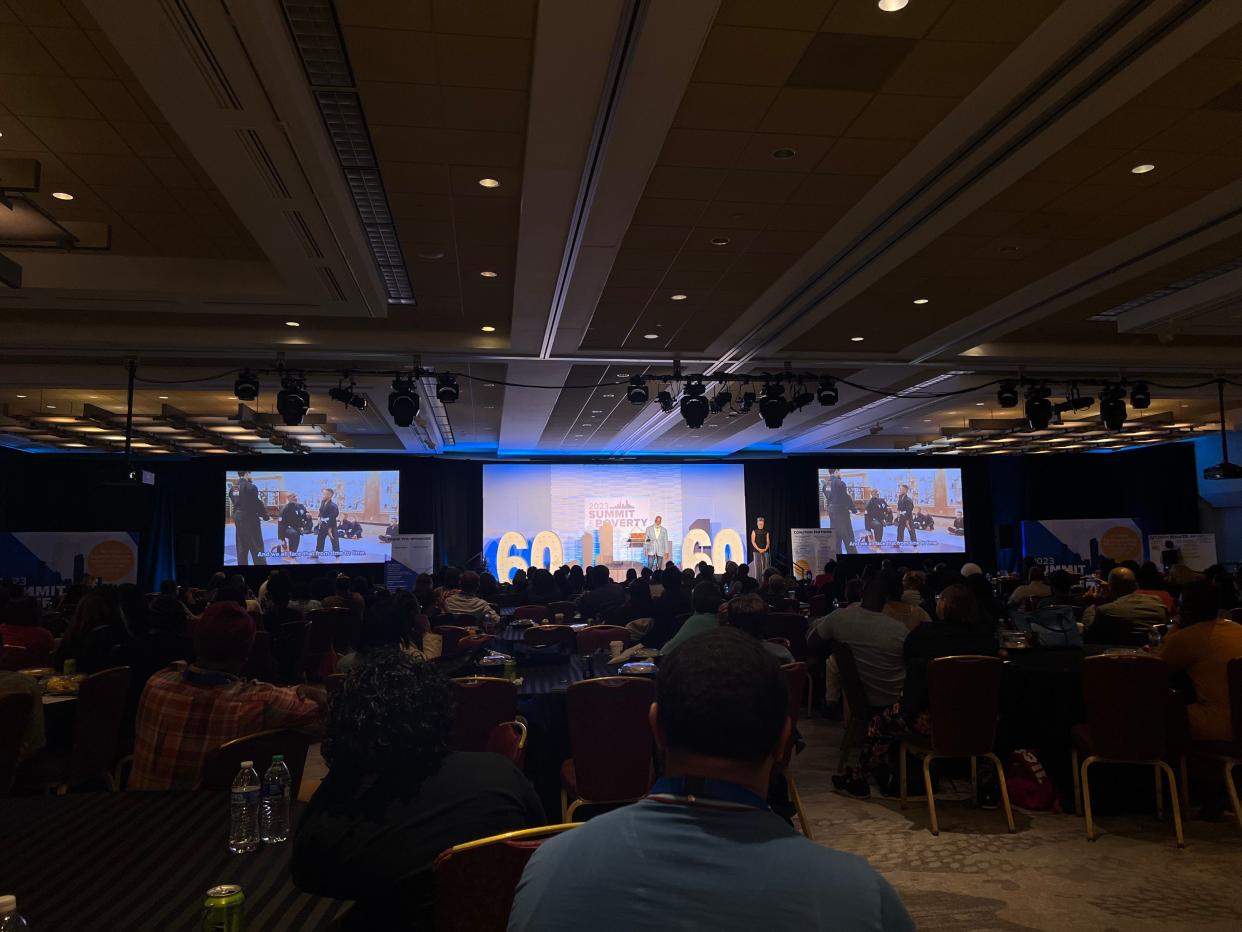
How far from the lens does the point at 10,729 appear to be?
3.53m

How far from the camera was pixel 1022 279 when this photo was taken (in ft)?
24.5

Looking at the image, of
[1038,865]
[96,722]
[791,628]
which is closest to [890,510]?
[791,628]

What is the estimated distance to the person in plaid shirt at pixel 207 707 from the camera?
113 inches

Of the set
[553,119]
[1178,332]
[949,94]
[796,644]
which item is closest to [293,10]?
[553,119]

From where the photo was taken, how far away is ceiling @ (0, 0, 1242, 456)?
3910 millimetres

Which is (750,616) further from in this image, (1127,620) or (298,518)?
(298,518)

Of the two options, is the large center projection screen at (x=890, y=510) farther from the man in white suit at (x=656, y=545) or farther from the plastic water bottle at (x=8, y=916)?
the plastic water bottle at (x=8, y=916)

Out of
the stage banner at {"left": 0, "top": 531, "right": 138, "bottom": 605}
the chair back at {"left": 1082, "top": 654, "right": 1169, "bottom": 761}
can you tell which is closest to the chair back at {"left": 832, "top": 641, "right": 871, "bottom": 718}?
the chair back at {"left": 1082, "top": 654, "right": 1169, "bottom": 761}


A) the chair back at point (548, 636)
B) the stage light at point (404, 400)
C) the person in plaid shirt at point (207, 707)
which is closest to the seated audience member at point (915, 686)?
the chair back at point (548, 636)

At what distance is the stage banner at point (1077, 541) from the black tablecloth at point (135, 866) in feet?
64.7

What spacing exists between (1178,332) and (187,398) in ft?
41.4

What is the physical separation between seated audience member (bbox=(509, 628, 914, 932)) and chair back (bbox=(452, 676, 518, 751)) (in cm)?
298

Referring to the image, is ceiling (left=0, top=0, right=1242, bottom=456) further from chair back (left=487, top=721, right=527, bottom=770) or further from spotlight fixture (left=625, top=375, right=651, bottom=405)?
chair back (left=487, top=721, right=527, bottom=770)

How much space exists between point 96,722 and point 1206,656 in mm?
5825
